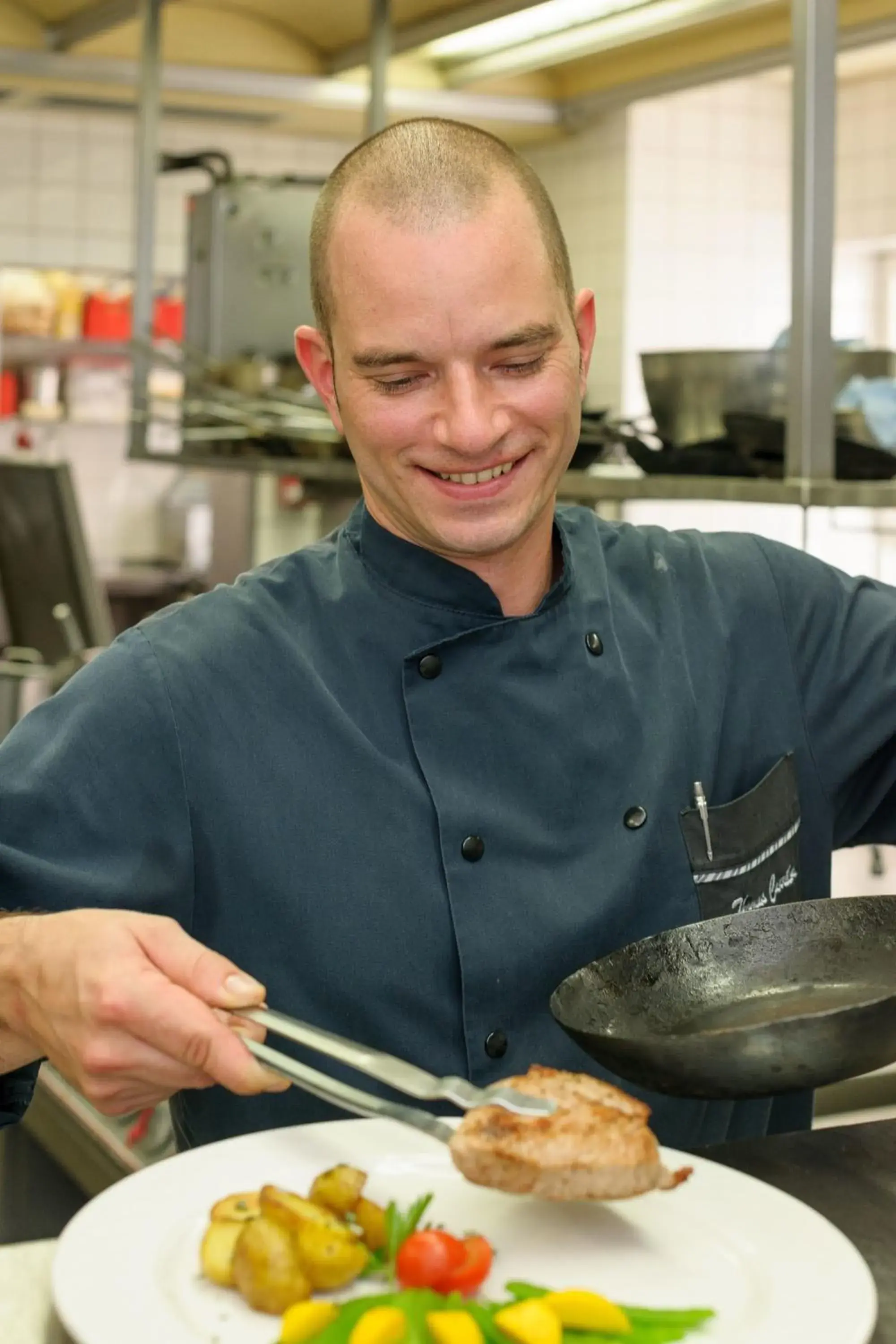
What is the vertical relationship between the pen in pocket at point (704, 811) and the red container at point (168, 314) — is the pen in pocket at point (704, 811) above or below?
below

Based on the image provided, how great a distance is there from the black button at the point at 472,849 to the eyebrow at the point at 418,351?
361 mm

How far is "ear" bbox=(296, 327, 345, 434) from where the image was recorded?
1.36 meters

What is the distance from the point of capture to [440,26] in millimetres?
3227

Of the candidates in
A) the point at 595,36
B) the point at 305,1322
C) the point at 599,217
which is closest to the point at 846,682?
the point at 305,1322

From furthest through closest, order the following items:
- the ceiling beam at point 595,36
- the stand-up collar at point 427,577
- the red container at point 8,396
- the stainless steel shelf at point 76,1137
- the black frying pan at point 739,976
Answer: the red container at point 8,396 → the ceiling beam at point 595,36 → the stainless steel shelf at point 76,1137 → the stand-up collar at point 427,577 → the black frying pan at point 739,976

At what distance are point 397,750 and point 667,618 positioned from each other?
31 cm

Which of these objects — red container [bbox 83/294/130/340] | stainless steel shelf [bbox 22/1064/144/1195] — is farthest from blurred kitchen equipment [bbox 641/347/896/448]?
red container [bbox 83/294/130/340]

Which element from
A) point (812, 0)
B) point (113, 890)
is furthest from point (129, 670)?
point (812, 0)

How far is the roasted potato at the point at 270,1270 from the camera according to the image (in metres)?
0.78

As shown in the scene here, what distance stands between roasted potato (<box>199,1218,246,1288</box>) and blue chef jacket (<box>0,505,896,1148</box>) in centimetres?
36

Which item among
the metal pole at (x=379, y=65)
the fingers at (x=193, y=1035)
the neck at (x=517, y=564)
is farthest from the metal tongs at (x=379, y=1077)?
the metal pole at (x=379, y=65)

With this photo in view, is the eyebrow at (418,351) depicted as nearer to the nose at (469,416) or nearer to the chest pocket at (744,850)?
the nose at (469,416)

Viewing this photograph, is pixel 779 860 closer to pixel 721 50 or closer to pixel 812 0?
pixel 812 0

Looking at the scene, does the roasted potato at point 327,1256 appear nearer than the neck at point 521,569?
Yes
